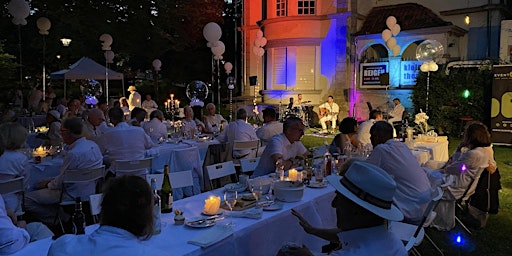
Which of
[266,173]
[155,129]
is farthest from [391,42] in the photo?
[266,173]

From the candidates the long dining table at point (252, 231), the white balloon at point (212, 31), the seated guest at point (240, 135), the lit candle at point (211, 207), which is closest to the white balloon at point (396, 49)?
the white balloon at point (212, 31)

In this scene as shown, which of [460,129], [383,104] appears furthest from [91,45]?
[460,129]

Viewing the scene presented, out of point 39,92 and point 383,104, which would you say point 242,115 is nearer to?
point 39,92

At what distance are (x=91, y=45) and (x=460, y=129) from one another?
13451 millimetres

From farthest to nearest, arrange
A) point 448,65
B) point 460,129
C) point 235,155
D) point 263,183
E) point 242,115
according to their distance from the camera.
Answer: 1. point 448,65
2. point 460,129
3. point 242,115
4. point 235,155
5. point 263,183

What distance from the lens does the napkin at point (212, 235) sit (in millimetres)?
2750

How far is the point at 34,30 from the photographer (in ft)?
69.9

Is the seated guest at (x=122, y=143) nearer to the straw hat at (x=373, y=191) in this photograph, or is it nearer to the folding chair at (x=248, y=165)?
the folding chair at (x=248, y=165)

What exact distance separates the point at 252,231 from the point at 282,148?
2.41 metres

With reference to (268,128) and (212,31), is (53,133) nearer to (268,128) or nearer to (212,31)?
(268,128)

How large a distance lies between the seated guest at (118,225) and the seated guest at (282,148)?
11.4 feet

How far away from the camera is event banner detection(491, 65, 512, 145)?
44.7ft

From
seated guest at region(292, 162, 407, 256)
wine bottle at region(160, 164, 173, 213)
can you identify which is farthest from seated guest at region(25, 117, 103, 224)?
seated guest at region(292, 162, 407, 256)

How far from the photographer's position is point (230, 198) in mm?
3752
